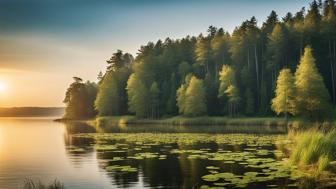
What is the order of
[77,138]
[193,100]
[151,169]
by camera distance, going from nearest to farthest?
[151,169] < [77,138] < [193,100]

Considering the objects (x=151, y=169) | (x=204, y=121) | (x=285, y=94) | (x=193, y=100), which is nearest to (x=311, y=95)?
(x=285, y=94)

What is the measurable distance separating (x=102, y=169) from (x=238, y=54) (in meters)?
80.6

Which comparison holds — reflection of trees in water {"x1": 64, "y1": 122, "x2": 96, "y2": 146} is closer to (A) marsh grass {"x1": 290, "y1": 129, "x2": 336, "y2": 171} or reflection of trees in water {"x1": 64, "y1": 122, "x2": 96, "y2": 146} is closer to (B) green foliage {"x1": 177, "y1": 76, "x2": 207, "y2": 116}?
(B) green foliage {"x1": 177, "y1": 76, "x2": 207, "y2": 116}

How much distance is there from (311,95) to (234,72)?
95.0 feet

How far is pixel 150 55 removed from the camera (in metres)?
119

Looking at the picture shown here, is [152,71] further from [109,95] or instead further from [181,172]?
[181,172]

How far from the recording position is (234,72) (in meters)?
90.3

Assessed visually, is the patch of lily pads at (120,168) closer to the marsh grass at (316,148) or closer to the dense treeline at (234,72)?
the marsh grass at (316,148)

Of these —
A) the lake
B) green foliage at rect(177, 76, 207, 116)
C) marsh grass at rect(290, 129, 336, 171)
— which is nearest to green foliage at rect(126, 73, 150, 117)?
green foliage at rect(177, 76, 207, 116)

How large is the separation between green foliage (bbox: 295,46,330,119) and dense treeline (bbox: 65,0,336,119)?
224mm

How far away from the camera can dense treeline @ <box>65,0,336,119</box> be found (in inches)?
3445

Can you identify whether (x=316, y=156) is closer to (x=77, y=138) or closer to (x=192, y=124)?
(x=77, y=138)

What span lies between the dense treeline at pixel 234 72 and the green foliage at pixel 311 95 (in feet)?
0.73

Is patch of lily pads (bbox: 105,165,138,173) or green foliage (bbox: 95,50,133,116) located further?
green foliage (bbox: 95,50,133,116)
